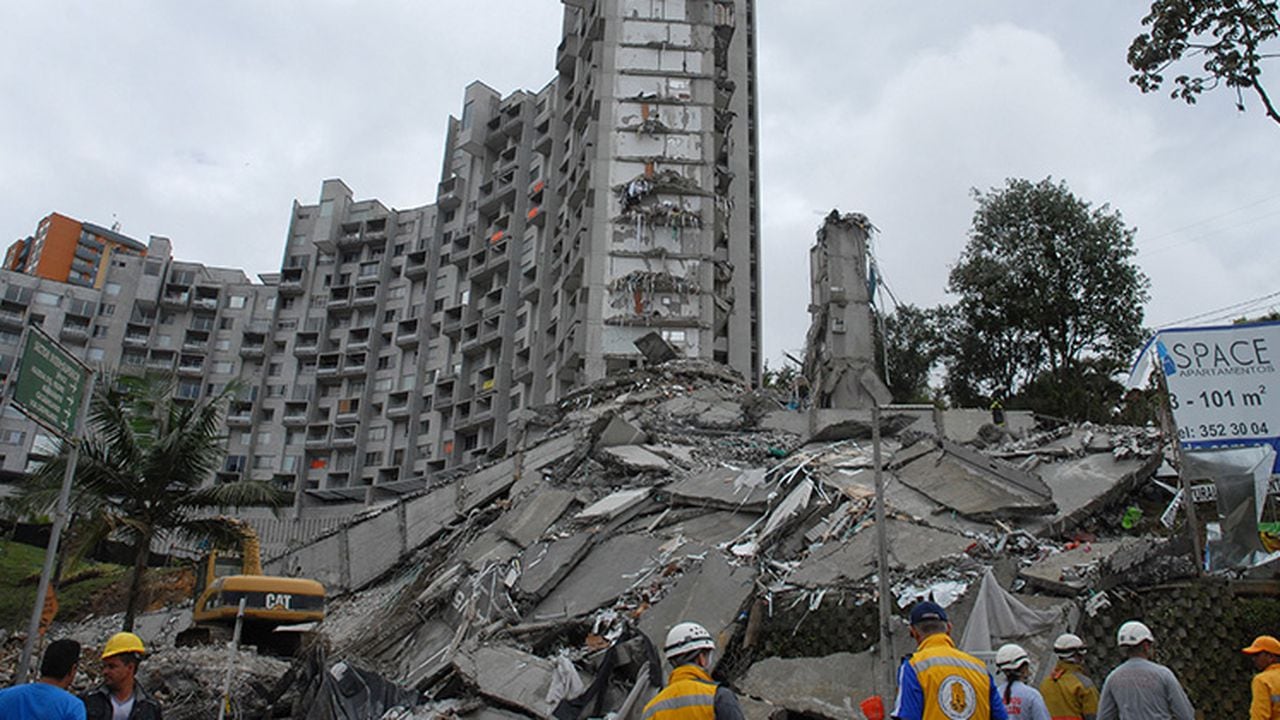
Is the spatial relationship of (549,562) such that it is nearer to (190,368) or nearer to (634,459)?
(634,459)

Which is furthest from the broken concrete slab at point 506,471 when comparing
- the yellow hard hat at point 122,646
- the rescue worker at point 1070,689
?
the yellow hard hat at point 122,646

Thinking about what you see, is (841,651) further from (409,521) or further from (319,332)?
(319,332)

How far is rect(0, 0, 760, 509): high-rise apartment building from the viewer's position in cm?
4134

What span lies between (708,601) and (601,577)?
2.21 m

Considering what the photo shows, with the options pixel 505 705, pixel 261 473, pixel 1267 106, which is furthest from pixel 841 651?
pixel 261 473

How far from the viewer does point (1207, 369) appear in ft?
25.7

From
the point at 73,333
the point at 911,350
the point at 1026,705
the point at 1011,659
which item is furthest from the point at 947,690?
the point at 73,333

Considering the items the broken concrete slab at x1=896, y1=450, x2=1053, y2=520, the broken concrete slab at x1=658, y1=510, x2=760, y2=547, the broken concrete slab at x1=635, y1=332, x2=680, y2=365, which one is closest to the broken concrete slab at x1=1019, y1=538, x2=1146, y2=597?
the broken concrete slab at x1=896, y1=450, x2=1053, y2=520

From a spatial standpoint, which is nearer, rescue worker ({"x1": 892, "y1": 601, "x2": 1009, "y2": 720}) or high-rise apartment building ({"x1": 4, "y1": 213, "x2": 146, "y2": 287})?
rescue worker ({"x1": 892, "y1": 601, "x2": 1009, "y2": 720})

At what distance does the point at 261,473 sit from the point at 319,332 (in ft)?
36.8

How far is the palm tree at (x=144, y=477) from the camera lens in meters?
13.9

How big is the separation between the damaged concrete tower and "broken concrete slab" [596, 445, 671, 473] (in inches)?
271

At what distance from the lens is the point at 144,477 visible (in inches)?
564

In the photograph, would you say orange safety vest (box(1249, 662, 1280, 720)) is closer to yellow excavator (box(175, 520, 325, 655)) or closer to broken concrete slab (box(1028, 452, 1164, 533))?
broken concrete slab (box(1028, 452, 1164, 533))
